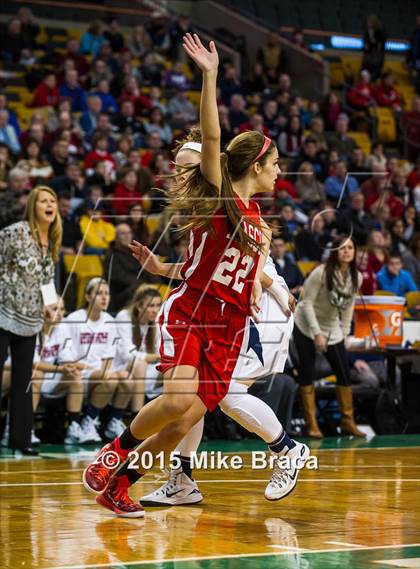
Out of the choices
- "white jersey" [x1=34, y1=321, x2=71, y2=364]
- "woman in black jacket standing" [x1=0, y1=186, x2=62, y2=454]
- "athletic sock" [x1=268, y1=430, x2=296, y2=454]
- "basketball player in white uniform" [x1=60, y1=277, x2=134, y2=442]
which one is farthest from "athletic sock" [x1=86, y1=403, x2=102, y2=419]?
"athletic sock" [x1=268, y1=430, x2=296, y2=454]

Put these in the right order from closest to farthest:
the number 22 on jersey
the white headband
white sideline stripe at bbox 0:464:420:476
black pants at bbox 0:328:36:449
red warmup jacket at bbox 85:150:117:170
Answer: the number 22 on jersey → the white headband → white sideline stripe at bbox 0:464:420:476 → black pants at bbox 0:328:36:449 → red warmup jacket at bbox 85:150:117:170

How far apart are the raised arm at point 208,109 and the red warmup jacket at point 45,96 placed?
11.8 metres

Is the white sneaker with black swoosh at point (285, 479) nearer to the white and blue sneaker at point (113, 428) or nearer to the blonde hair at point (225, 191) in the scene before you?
the blonde hair at point (225, 191)

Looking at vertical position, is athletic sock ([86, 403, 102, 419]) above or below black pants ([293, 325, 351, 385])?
below

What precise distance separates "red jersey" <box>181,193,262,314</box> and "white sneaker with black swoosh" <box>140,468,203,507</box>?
1.04 metres

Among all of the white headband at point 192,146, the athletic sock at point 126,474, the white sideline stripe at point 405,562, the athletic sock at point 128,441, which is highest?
the white headband at point 192,146

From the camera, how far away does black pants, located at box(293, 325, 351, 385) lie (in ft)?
35.6

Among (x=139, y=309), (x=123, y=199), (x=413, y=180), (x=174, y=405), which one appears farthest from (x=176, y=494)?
(x=413, y=180)

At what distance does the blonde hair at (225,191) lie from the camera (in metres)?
5.25

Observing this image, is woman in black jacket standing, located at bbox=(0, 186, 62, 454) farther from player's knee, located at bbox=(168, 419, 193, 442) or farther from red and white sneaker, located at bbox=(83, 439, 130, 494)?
player's knee, located at bbox=(168, 419, 193, 442)

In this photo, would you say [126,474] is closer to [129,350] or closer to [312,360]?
[129,350]

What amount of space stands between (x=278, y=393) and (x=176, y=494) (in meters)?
4.29

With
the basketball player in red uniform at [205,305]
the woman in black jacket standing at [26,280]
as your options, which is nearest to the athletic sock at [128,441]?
the basketball player in red uniform at [205,305]

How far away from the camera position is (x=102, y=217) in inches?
516
